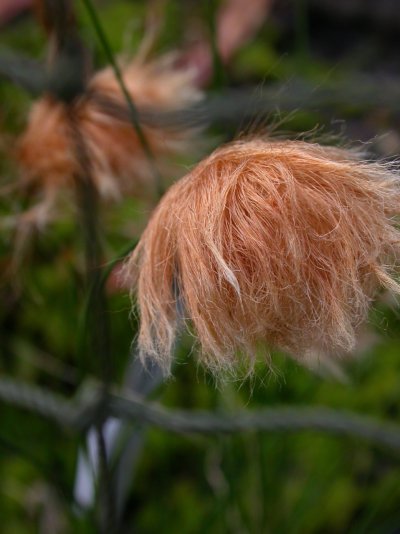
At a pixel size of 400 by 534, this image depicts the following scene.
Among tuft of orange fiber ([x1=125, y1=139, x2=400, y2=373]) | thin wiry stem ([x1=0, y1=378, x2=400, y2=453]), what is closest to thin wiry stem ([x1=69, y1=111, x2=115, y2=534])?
thin wiry stem ([x1=0, y1=378, x2=400, y2=453])

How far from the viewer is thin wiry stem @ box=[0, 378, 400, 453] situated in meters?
0.66

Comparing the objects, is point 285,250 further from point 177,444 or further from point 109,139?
point 177,444

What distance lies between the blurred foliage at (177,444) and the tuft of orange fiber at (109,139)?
52 mm

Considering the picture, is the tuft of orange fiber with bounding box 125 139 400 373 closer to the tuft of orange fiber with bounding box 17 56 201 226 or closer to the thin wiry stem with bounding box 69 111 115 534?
the thin wiry stem with bounding box 69 111 115 534

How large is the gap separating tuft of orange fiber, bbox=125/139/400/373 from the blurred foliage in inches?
16.3

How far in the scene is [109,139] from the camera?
0.72 m

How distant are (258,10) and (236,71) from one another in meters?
0.12

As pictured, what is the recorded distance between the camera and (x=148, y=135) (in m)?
0.76

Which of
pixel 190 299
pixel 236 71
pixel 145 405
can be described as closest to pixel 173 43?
pixel 236 71

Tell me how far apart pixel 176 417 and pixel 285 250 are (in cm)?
34

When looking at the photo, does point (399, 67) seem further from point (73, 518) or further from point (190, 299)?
point (190, 299)

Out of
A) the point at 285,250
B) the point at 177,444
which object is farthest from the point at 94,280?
the point at 177,444

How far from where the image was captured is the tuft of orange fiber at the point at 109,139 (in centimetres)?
71

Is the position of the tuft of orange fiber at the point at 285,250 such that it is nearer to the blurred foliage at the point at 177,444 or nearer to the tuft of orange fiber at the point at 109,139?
the tuft of orange fiber at the point at 109,139
